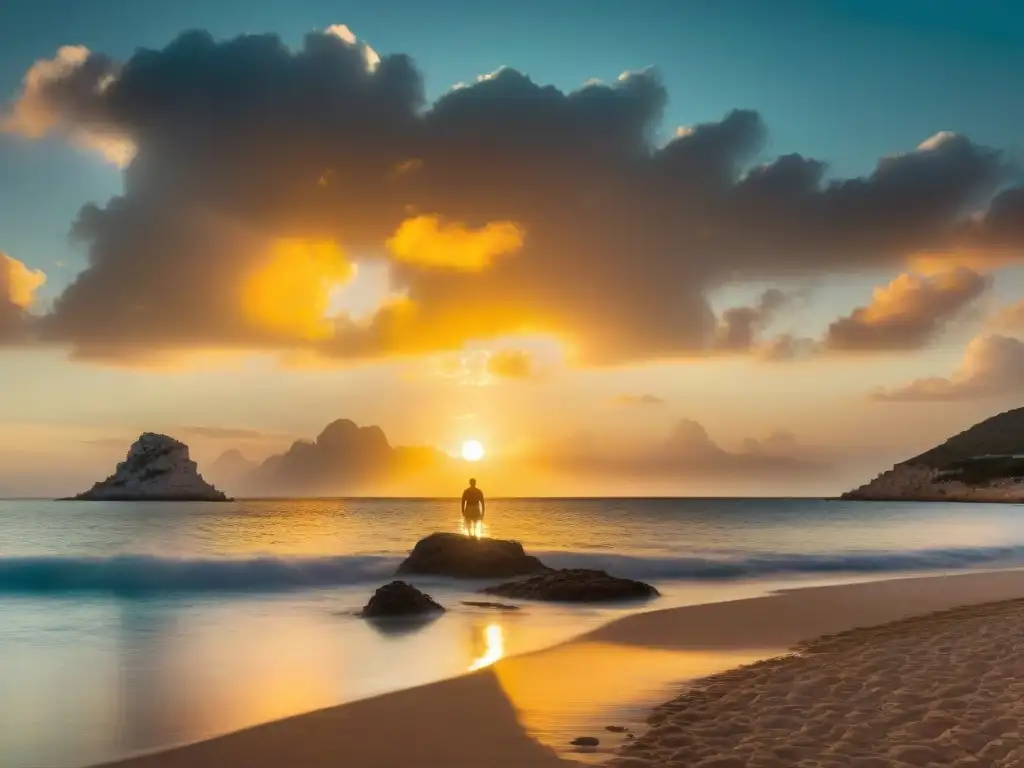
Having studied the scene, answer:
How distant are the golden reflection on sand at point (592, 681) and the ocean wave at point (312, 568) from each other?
62.5 ft

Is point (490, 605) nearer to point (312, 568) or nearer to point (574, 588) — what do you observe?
point (574, 588)

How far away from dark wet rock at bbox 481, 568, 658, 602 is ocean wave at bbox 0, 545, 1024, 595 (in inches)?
379

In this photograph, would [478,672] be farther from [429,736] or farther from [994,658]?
[994,658]

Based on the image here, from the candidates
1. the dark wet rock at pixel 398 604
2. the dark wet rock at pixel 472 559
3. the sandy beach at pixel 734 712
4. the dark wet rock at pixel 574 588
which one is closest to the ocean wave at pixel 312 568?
the dark wet rock at pixel 472 559

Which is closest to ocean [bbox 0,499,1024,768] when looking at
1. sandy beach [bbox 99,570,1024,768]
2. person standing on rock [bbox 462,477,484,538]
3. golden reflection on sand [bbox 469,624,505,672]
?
golden reflection on sand [bbox 469,624,505,672]

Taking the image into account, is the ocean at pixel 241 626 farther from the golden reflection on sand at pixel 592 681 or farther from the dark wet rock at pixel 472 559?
the dark wet rock at pixel 472 559

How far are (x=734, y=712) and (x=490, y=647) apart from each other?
7458 millimetres

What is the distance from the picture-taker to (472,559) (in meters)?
31.1

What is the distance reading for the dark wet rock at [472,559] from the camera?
3080 centimetres

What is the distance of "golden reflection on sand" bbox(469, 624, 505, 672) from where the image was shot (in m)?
14.8

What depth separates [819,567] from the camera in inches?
1674

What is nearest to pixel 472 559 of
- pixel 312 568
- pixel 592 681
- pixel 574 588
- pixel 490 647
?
pixel 574 588

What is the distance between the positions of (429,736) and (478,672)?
13.7 feet

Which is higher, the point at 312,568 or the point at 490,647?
the point at 490,647
